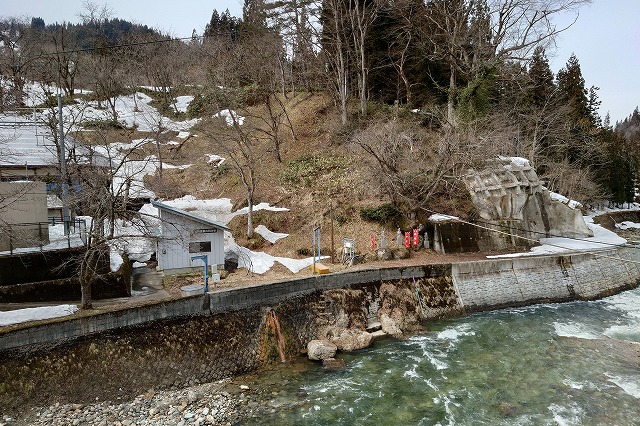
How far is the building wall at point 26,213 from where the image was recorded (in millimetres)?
14191

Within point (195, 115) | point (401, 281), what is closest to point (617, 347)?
point (401, 281)

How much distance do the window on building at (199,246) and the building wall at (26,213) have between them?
5.36m

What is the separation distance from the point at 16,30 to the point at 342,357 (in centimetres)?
6634

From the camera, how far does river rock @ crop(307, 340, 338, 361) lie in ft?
43.9

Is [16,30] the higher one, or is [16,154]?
[16,30]

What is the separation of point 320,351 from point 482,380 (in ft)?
17.1

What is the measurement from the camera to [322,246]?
66.4 feet

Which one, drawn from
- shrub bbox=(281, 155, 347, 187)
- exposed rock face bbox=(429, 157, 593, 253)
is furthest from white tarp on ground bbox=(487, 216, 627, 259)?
shrub bbox=(281, 155, 347, 187)

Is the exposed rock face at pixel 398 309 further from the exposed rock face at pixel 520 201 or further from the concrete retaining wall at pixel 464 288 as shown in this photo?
the exposed rock face at pixel 520 201

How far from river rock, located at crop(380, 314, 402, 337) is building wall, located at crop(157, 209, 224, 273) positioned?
777cm

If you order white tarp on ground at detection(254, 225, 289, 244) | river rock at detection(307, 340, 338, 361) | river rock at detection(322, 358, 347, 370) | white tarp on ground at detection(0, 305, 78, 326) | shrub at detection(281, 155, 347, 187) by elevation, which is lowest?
river rock at detection(322, 358, 347, 370)

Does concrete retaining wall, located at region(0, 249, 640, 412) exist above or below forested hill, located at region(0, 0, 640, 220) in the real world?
below

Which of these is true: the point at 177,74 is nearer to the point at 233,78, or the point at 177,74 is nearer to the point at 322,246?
the point at 233,78

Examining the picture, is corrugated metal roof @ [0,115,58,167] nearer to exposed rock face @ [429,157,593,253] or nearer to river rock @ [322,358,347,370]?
river rock @ [322,358,347,370]
